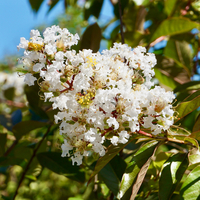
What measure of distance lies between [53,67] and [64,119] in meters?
0.20

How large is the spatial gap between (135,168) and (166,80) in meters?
0.98

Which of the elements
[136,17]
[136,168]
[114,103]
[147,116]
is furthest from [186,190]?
[136,17]

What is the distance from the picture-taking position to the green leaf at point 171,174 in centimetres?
88

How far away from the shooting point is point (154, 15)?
2033 millimetres

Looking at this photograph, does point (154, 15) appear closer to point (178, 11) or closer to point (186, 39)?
point (178, 11)

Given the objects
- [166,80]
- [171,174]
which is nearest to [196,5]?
[166,80]

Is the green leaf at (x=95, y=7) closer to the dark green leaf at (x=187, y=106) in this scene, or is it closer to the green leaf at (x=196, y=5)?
the green leaf at (x=196, y=5)

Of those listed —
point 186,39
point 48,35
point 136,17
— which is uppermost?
point 136,17

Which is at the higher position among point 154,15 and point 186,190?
point 154,15

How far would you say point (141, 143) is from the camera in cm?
135

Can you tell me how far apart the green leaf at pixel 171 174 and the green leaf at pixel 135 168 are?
96mm

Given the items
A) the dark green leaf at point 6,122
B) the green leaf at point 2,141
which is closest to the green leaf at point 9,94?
the dark green leaf at point 6,122

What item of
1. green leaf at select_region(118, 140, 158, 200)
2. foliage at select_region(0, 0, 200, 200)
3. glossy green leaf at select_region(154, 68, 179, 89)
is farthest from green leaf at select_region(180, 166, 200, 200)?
glossy green leaf at select_region(154, 68, 179, 89)

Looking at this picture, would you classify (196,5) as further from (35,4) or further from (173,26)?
(35,4)
